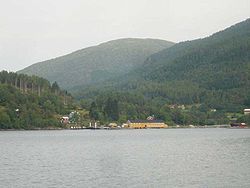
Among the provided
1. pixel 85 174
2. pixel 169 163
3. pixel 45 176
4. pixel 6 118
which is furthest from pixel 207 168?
pixel 6 118

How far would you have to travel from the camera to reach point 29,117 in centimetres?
19962

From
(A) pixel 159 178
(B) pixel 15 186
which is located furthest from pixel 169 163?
(B) pixel 15 186

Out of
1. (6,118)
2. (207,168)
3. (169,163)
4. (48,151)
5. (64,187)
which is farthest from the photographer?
(6,118)

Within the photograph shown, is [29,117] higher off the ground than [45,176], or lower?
higher

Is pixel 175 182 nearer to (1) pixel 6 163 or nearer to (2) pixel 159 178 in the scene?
(2) pixel 159 178

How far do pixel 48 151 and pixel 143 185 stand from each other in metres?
45.1

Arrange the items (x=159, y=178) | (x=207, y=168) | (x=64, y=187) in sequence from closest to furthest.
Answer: (x=64, y=187), (x=159, y=178), (x=207, y=168)

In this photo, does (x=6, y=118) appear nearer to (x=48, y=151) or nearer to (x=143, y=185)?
(x=48, y=151)

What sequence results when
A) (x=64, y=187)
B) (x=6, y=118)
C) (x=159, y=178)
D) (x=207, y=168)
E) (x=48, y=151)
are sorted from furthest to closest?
1. (x=6, y=118)
2. (x=48, y=151)
3. (x=207, y=168)
4. (x=159, y=178)
5. (x=64, y=187)

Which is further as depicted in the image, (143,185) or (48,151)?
(48,151)

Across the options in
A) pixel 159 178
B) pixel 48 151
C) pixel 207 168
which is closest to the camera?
pixel 159 178

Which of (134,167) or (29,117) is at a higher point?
(29,117)

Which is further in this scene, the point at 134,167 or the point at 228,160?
the point at 228,160

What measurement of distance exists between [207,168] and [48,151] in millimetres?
37156
